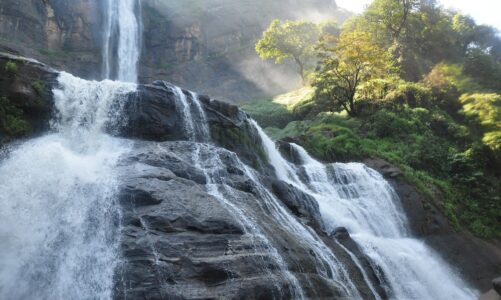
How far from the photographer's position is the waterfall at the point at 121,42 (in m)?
41.7

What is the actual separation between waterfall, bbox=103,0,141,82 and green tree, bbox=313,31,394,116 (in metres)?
21.7

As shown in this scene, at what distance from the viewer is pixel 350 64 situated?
87.4 feet

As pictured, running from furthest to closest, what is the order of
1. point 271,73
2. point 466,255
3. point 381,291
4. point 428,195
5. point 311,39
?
1. point 271,73
2. point 311,39
3. point 428,195
4. point 466,255
5. point 381,291

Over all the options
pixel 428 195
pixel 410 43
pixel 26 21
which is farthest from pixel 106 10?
pixel 428 195

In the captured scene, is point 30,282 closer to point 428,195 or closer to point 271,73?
point 428,195

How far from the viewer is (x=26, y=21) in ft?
124

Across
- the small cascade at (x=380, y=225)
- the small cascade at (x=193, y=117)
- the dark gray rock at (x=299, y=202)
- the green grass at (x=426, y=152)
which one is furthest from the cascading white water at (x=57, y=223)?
the green grass at (x=426, y=152)

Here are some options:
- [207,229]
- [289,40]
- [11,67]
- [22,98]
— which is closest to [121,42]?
[289,40]

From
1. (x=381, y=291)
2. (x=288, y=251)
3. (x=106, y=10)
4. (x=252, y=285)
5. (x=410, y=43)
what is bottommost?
(x=381, y=291)

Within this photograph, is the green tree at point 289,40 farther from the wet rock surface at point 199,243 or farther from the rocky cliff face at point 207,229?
the wet rock surface at point 199,243

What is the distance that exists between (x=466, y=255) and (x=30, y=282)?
618 inches

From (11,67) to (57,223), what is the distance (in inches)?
290

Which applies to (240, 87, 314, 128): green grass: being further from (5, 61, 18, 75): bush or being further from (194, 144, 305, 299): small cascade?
(5, 61, 18, 75): bush

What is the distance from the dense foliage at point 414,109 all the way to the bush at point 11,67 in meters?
14.5
